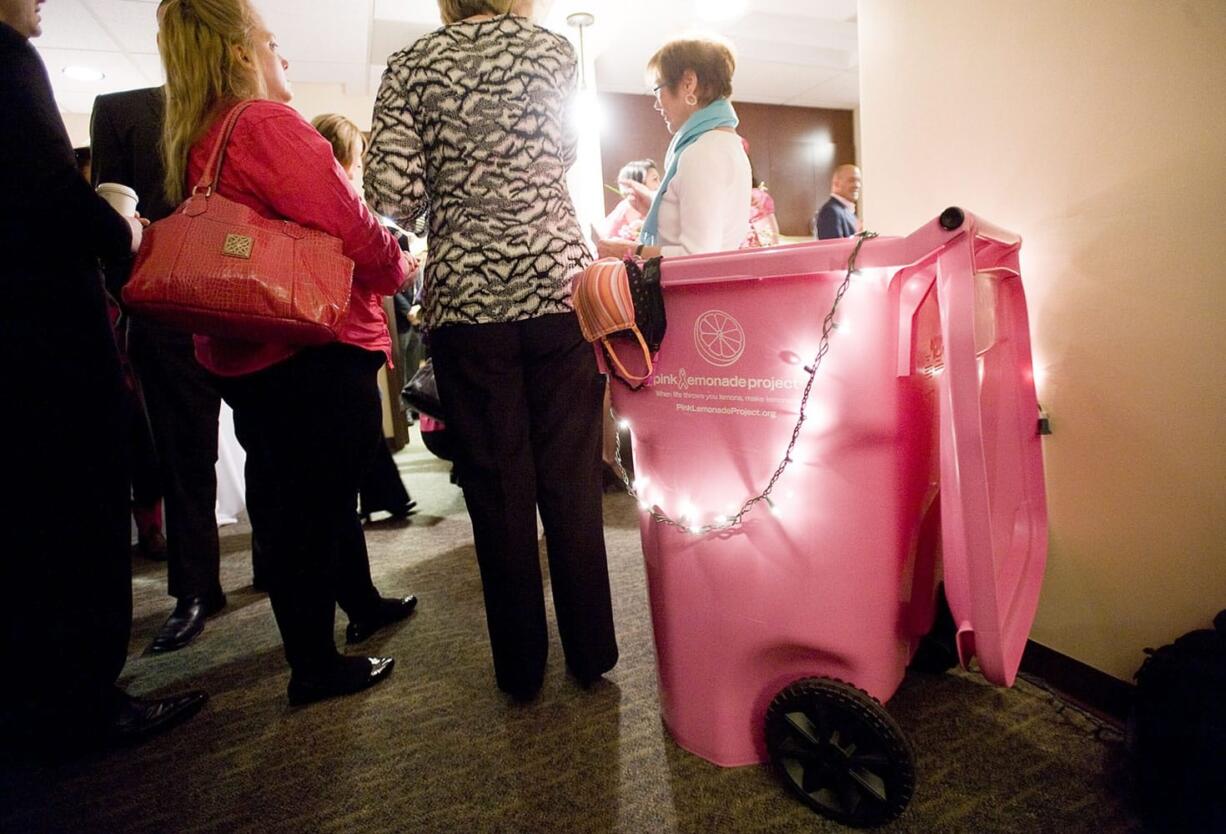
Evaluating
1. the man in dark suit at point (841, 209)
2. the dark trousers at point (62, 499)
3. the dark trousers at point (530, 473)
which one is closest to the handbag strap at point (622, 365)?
the dark trousers at point (530, 473)

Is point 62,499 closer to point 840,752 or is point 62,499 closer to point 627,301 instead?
point 627,301

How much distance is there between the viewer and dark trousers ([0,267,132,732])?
3.03ft

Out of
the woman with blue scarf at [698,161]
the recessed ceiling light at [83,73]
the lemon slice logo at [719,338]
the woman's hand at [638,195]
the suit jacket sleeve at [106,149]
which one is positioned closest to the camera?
the lemon slice logo at [719,338]

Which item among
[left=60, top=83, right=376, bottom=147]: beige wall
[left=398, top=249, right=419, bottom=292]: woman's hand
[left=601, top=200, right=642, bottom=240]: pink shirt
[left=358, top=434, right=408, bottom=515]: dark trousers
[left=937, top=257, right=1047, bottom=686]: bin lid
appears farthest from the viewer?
[left=60, top=83, right=376, bottom=147]: beige wall

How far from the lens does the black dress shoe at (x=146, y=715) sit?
45.1 inches

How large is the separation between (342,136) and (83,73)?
4.15 metres

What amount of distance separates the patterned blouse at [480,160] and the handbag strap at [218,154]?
0.20 metres

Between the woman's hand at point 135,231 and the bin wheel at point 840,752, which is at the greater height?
the woman's hand at point 135,231

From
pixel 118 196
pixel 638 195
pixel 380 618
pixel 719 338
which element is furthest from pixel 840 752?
pixel 638 195

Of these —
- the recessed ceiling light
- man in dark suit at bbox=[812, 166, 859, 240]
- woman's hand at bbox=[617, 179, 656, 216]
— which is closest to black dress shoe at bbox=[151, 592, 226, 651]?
woman's hand at bbox=[617, 179, 656, 216]

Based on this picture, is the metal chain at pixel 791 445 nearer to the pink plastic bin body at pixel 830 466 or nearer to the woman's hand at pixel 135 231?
the pink plastic bin body at pixel 830 466

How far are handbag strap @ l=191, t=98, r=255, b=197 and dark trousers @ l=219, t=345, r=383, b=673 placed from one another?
0.98 feet

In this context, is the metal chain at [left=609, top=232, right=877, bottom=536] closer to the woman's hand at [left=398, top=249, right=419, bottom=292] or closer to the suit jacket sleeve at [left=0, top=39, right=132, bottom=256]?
the woman's hand at [left=398, top=249, right=419, bottom=292]

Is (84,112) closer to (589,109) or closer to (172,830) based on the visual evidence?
(589,109)
